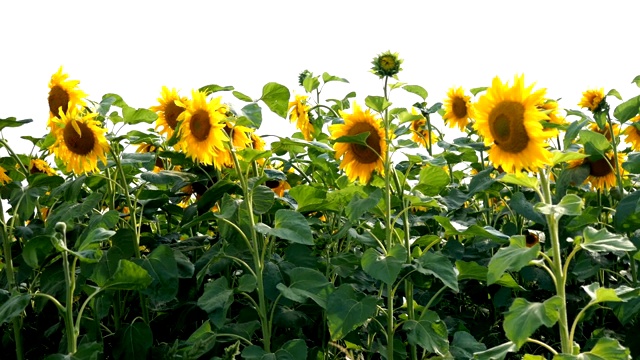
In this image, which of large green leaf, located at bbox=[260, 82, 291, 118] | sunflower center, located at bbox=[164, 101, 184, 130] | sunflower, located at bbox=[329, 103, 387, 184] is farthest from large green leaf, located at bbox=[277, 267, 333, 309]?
sunflower center, located at bbox=[164, 101, 184, 130]

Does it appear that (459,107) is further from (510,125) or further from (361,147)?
(510,125)

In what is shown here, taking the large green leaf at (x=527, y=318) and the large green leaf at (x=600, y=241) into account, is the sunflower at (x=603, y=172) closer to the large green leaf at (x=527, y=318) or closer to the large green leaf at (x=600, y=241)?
the large green leaf at (x=600, y=241)

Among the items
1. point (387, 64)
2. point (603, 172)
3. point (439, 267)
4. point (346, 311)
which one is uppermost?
point (387, 64)

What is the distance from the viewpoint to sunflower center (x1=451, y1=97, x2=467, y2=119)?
4742mm

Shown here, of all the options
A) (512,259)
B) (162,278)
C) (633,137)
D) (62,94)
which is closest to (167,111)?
(62,94)

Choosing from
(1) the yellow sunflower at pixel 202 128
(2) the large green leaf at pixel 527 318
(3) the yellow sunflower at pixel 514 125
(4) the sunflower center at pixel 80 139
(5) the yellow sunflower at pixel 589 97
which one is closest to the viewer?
(2) the large green leaf at pixel 527 318

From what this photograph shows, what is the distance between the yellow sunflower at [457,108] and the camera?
4.75 m

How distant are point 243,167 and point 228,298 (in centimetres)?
51

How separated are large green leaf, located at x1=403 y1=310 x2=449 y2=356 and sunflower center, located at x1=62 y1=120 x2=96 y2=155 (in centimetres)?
130

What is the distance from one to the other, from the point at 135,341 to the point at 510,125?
1.50 meters

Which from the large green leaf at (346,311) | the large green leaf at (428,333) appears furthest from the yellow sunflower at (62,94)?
the large green leaf at (428,333)

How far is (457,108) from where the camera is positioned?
4762 millimetres

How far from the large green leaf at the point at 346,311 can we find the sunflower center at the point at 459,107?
85.2 inches

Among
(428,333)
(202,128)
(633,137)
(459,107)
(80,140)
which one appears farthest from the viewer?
(459,107)
